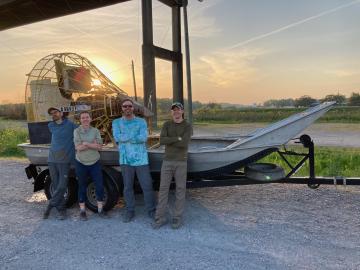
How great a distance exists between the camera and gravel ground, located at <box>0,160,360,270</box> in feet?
13.4

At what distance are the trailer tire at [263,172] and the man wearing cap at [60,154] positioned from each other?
2659mm

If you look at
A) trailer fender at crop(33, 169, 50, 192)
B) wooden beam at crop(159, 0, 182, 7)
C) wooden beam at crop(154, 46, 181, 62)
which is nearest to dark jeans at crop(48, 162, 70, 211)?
trailer fender at crop(33, 169, 50, 192)

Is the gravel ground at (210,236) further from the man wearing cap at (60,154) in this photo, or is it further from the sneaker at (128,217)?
the man wearing cap at (60,154)

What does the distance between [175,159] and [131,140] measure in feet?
2.22

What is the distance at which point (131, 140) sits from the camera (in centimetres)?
533

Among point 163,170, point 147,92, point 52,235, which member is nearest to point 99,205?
point 52,235

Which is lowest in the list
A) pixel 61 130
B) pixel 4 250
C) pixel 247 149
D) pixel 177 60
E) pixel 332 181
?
A: pixel 4 250

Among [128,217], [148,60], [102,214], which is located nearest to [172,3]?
[148,60]

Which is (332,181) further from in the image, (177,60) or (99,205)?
(177,60)

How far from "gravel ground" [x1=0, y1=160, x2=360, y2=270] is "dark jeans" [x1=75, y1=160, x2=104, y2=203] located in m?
0.44

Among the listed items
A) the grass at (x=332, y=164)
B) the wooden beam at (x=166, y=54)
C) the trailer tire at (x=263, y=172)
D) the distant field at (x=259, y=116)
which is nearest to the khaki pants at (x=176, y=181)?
the trailer tire at (x=263, y=172)

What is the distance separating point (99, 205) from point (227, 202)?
211 cm

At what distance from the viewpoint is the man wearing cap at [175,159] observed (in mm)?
5150

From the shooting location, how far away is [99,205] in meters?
5.73
